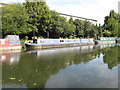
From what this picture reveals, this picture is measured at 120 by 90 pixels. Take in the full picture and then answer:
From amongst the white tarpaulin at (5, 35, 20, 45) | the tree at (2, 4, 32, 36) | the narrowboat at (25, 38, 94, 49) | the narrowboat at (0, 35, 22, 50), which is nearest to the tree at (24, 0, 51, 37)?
the tree at (2, 4, 32, 36)

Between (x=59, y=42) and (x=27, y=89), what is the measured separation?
96.1 feet

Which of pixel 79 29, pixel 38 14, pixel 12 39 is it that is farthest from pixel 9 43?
pixel 79 29

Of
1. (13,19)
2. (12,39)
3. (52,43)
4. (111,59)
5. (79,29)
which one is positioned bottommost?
(111,59)

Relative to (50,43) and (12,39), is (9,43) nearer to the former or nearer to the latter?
(12,39)

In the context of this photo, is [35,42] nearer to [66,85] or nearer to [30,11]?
[30,11]

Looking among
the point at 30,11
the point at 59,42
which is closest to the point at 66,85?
the point at 59,42

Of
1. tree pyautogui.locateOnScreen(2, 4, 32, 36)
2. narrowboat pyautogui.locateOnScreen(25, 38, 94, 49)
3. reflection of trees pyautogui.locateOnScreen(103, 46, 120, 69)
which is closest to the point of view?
reflection of trees pyautogui.locateOnScreen(103, 46, 120, 69)

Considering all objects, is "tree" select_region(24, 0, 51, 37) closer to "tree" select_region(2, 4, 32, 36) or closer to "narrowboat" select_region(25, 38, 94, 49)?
"tree" select_region(2, 4, 32, 36)

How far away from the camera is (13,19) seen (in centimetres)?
2906

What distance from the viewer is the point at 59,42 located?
1447 inches

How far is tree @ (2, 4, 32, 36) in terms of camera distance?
28.1m

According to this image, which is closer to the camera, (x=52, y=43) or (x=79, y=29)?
(x=52, y=43)

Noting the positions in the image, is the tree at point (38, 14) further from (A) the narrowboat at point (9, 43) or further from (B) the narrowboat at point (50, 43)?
(A) the narrowboat at point (9, 43)

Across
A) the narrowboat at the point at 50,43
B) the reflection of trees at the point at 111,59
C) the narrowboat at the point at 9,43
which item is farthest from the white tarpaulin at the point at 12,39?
the reflection of trees at the point at 111,59
